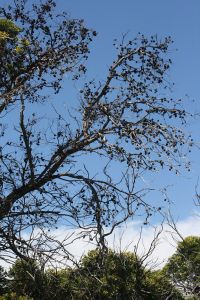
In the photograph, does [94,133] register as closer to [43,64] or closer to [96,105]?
[96,105]

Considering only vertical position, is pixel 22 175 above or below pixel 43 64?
below

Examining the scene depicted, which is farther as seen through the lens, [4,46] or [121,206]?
[4,46]

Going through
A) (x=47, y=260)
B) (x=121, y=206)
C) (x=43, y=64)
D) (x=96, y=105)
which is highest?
(x=43, y=64)

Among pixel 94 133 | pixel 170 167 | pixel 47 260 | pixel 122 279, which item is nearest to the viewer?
pixel 47 260

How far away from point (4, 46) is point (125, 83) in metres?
3.00

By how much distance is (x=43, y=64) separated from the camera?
33.8ft

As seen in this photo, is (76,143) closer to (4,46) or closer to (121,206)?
(121,206)

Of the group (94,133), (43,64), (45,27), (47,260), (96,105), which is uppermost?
(45,27)

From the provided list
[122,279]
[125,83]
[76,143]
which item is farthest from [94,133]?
[122,279]

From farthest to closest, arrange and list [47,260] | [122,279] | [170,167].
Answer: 1. [122,279]
2. [170,167]
3. [47,260]

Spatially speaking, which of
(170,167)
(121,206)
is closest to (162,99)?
(170,167)

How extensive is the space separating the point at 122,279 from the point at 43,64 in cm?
1064

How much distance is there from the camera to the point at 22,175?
31.0ft

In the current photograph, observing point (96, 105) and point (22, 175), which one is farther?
point (96, 105)
